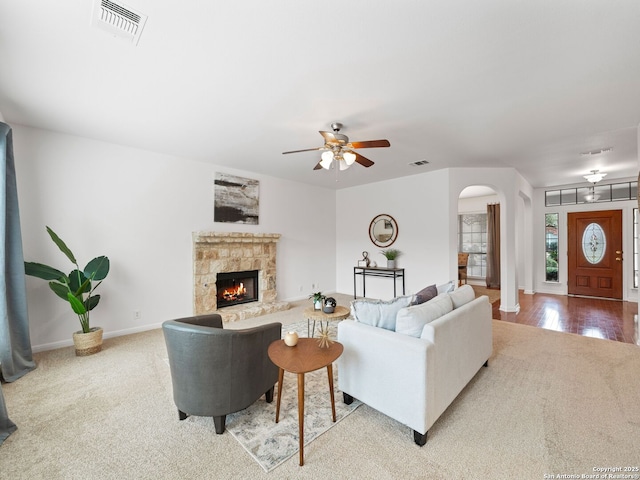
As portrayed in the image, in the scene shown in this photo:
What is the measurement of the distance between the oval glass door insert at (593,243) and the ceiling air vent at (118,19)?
8646mm

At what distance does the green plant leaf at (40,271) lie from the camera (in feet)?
9.61

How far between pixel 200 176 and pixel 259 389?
12.2ft

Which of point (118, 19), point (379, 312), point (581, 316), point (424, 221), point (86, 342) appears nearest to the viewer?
point (118, 19)

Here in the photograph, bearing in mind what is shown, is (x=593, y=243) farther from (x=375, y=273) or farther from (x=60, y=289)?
(x=60, y=289)

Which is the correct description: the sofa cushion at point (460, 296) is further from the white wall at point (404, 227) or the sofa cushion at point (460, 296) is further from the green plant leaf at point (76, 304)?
the green plant leaf at point (76, 304)

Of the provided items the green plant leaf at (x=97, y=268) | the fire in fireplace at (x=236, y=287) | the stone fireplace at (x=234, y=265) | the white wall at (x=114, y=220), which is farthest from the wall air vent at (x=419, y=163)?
the green plant leaf at (x=97, y=268)

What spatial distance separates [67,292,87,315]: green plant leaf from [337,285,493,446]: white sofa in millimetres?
2962

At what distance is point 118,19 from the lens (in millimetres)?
1675

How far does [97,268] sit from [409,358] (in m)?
3.58

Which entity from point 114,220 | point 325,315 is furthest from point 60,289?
point 325,315

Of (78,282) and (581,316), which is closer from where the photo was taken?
(78,282)

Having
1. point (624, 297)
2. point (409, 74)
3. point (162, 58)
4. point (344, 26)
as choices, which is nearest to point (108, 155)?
point (162, 58)

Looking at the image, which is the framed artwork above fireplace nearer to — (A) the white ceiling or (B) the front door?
(A) the white ceiling

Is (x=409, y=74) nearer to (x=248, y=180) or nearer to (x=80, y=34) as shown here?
(x=80, y=34)
